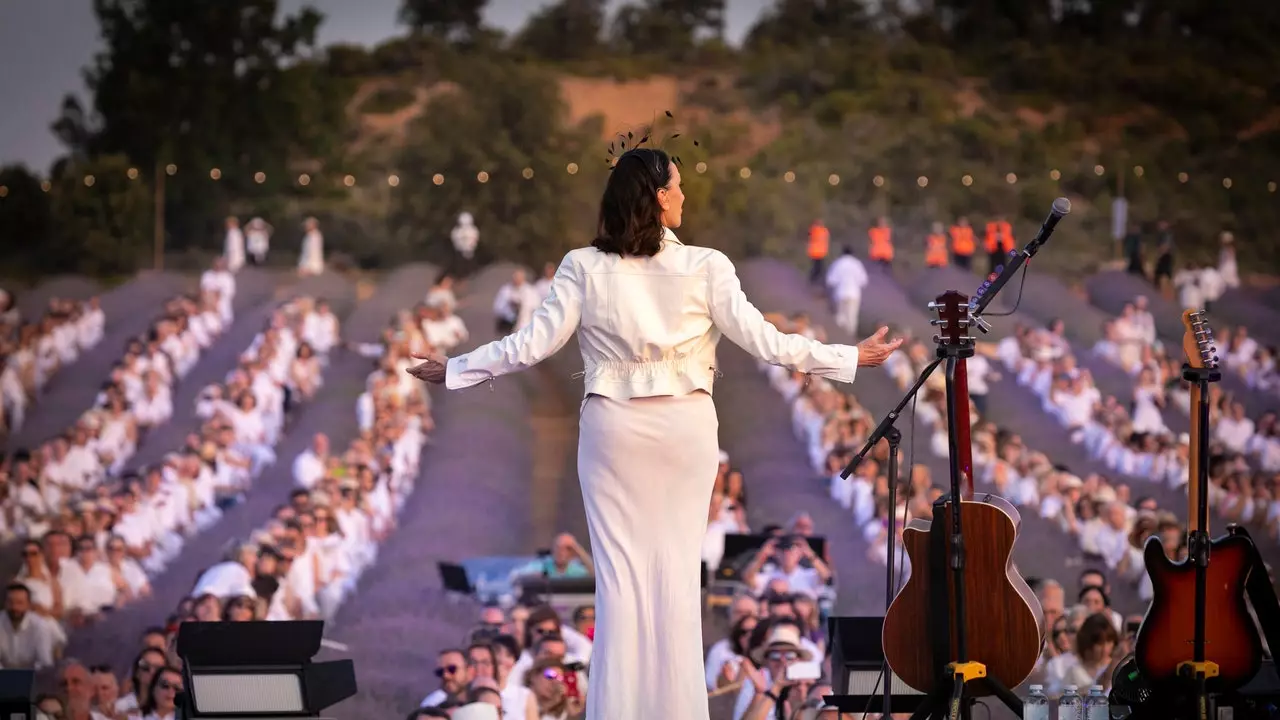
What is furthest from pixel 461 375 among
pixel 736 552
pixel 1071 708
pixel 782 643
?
pixel 736 552

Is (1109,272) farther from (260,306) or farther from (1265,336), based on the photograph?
(260,306)

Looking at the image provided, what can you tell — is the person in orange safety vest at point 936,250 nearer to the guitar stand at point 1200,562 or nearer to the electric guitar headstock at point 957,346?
the guitar stand at point 1200,562

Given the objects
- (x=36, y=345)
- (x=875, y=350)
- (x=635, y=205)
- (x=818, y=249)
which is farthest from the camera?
(x=818, y=249)

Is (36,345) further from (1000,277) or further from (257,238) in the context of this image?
(1000,277)

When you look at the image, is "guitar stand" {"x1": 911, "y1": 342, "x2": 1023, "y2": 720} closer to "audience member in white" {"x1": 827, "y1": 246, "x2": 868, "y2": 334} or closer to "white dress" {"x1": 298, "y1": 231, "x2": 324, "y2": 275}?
"audience member in white" {"x1": 827, "y1": 246, "x2": 868, "y2": 334}

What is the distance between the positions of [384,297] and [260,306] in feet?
3.45

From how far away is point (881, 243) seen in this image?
14.8 meters

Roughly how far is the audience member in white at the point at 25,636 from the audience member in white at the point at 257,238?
525cm

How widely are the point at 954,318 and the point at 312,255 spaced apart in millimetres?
11070

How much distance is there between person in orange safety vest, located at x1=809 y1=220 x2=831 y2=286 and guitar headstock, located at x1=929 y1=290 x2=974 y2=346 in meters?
10.1

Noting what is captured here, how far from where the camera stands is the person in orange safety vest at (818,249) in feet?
47.8

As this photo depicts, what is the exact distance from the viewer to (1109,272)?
584 inches

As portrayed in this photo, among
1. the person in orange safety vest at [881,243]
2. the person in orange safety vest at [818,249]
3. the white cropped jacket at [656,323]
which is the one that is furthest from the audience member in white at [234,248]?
the white cropped jacket at [656,323]

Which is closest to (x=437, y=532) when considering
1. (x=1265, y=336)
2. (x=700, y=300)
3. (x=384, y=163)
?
(x=384, y=163)
